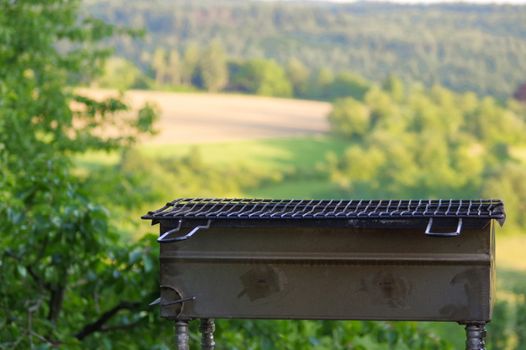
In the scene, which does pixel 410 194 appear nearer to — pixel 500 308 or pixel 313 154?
pixel 313 154

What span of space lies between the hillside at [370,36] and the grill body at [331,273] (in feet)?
128

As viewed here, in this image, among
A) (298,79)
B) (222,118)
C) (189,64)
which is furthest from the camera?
(298,79)

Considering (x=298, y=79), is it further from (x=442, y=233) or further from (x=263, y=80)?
(x=442, y=233)

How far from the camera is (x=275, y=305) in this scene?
121 inches

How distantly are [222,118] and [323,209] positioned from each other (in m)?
32.6

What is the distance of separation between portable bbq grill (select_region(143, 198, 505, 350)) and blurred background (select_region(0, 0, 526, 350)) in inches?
72.1

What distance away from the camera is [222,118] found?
117ft

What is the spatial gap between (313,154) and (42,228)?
33602 millimetres

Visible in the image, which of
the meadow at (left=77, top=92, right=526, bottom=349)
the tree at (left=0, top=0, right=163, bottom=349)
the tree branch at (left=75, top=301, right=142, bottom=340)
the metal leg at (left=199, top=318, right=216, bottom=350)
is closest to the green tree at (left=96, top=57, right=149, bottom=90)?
the meadow at (left=77, top=92, right=526, bottom=349)

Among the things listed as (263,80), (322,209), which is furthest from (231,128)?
(322,209)

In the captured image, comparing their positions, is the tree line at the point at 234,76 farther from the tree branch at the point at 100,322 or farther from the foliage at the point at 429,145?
the tree branch at the point at 100,322

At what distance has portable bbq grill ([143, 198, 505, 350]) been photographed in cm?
296

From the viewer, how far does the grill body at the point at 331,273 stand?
2969mm

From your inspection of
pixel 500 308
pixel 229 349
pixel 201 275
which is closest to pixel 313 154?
pixel 500 308
